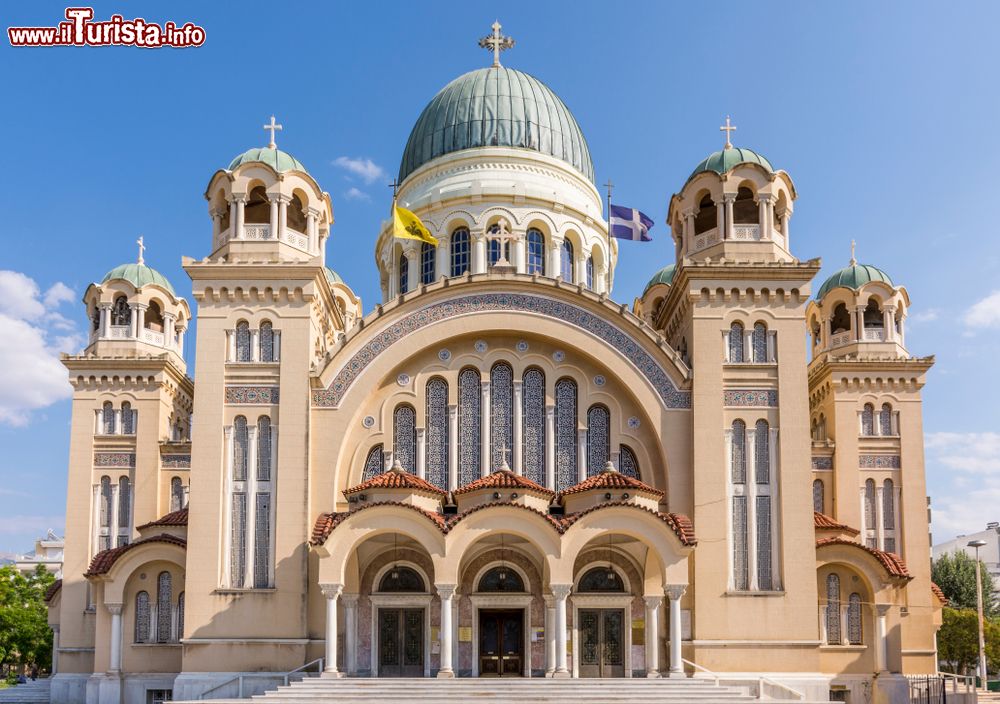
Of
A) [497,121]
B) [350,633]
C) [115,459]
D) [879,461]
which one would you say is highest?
[497,121]

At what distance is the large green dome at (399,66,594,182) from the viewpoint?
4416cm

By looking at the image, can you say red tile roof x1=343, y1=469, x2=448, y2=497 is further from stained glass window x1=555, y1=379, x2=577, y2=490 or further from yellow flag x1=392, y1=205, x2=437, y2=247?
yellow flag x1=392, y1=205, x2=437, y2=247

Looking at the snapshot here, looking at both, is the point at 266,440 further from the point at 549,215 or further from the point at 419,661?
the point at 549,215

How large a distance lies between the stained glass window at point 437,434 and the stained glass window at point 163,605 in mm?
8875

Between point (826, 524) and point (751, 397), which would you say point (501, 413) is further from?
point (826, 524)

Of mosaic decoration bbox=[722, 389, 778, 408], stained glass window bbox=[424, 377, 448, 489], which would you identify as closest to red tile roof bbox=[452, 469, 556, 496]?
stained glass window bbox=[424, 377, 448, 489]

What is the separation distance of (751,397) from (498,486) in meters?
8.30

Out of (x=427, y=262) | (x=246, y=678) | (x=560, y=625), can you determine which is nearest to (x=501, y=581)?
(x=560, y=625)

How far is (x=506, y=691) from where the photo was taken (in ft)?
98.2

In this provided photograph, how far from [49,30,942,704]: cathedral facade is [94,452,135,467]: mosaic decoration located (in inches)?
218

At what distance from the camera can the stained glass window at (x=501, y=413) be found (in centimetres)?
3541

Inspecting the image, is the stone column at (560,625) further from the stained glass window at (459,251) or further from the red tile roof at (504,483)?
the stained glass window at (459,251)

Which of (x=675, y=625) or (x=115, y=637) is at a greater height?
(x=675, y=625)

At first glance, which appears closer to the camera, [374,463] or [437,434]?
[374,463]
